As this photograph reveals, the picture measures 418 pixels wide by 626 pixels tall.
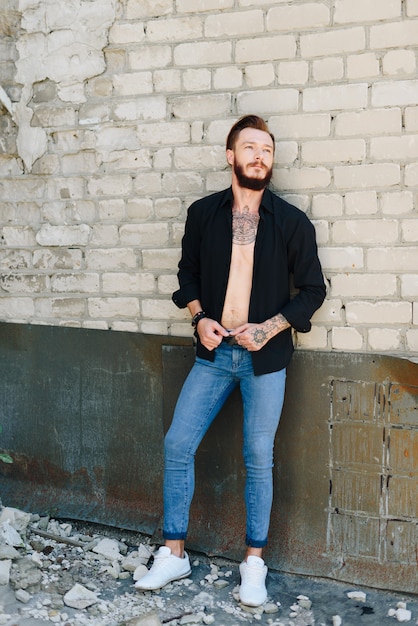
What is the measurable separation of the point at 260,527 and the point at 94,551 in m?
1.07

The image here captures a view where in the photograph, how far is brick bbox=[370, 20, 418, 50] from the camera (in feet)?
12.4

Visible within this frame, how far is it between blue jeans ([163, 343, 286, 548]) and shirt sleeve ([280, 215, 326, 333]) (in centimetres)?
32

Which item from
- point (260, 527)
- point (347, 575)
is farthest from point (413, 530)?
point (260, 527)

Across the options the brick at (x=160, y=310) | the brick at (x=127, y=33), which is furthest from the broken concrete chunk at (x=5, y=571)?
the brick at (x=127, y=33)

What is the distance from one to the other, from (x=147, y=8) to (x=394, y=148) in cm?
167

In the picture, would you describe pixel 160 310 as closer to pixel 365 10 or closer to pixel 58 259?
pixel 58 259

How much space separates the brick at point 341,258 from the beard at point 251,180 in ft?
1.65

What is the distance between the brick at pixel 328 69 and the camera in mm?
3902

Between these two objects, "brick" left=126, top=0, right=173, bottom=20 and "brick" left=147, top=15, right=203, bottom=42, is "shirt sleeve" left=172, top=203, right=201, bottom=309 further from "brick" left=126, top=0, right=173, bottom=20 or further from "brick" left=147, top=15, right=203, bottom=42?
"brick" left=126, top=0, right=173, bottom=20

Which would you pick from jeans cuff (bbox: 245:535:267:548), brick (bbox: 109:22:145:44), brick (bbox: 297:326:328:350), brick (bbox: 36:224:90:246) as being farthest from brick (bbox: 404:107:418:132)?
jeans cuff (bbox: 245:535:267:548)

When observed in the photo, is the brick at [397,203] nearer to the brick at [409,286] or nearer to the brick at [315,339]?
the brick at [409,286]

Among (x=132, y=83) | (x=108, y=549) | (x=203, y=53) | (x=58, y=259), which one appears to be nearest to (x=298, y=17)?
(x=203, y=53)

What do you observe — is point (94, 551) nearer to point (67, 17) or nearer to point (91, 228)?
point (91, 228)

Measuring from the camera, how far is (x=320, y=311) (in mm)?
4016
